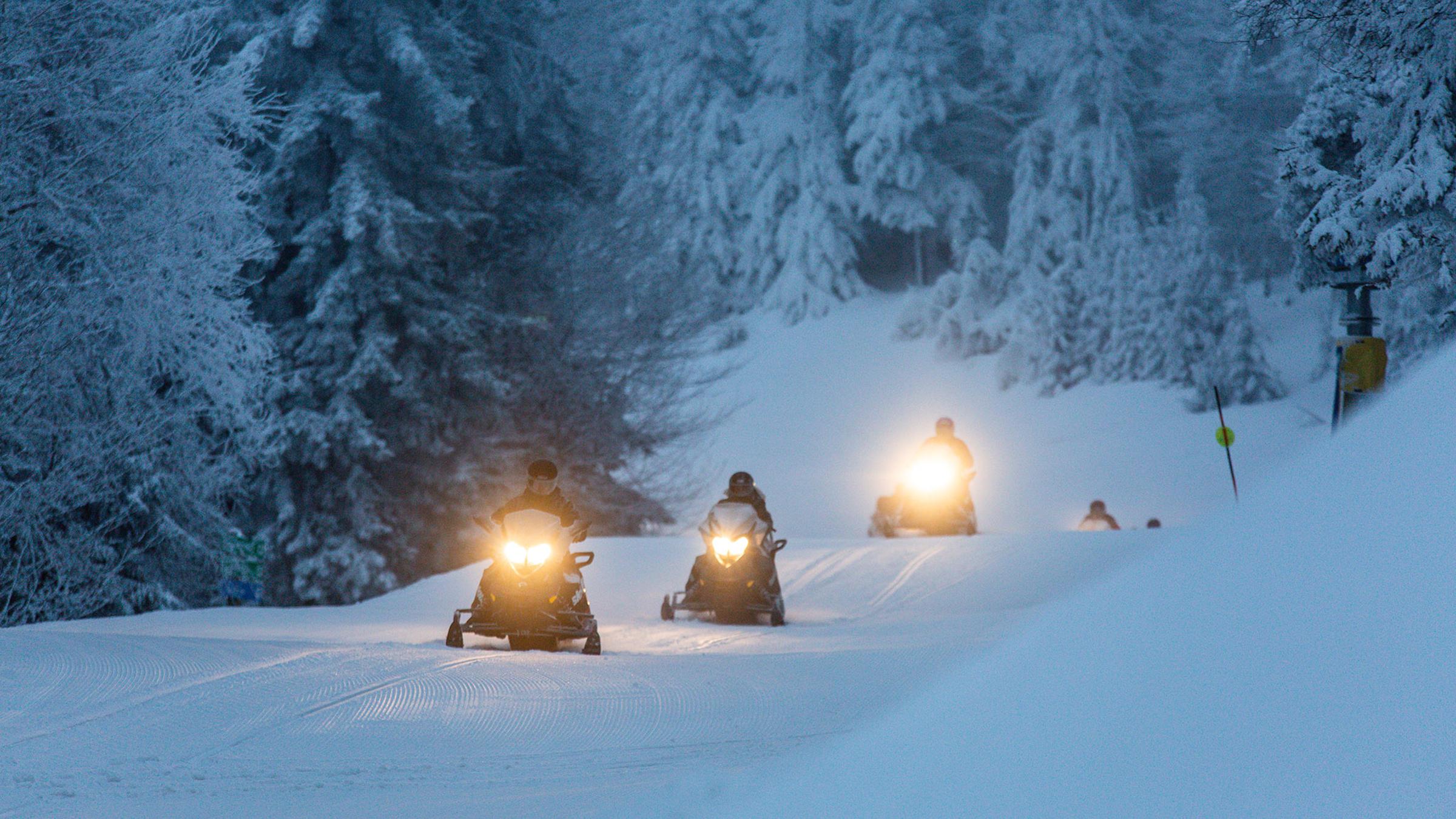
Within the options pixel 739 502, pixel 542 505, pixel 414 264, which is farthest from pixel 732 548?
pixel 414 264

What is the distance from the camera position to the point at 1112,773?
6.91 ft

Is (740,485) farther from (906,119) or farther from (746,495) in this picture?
(906,119)

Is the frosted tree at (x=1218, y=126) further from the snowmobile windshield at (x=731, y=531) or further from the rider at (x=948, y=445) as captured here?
the snowmobile windshield at (x=731, y=531)

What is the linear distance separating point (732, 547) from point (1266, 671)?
8.61 meters

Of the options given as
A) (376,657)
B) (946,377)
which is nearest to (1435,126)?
(376,657)

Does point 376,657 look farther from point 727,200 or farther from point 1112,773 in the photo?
point 727,200

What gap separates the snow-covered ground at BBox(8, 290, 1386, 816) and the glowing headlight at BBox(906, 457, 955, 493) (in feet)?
6.20

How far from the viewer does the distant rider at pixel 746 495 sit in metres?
11.0

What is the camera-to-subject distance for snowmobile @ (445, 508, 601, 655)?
8648 mm

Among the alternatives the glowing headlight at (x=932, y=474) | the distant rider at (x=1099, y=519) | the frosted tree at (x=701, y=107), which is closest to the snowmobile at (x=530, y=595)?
the glowing headlight at (x=932, y=474)

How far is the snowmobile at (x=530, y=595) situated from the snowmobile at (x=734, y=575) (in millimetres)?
1871

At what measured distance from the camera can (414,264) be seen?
60.1 feet

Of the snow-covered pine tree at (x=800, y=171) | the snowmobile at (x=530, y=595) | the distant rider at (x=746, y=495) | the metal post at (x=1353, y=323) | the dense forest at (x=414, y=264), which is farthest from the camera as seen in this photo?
the snow-covered pine tree at (x=800, y=171)

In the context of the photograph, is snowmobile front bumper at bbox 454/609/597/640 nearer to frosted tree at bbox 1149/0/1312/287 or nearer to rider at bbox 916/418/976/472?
rider at bbox 916/418/976/472
